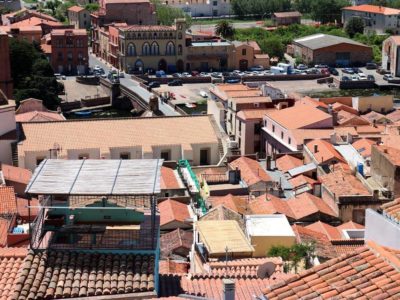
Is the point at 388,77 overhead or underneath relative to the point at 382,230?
underneath

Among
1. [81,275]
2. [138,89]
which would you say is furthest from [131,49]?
[81,275]

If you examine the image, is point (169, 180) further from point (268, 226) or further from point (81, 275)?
point (81, 275)

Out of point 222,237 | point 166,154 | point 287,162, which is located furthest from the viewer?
point 166,154

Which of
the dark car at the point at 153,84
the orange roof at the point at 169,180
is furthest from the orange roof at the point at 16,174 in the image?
the dark car at the point at 153,84

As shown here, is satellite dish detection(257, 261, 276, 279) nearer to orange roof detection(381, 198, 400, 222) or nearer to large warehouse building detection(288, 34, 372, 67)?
orange roof detection(381, 198, 400, 222)

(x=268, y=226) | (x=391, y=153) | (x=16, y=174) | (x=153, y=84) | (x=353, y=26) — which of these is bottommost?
(x=153, y=84)
